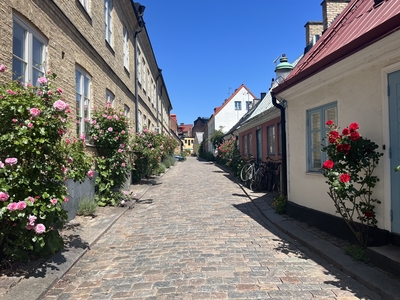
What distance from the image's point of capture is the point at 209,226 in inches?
261

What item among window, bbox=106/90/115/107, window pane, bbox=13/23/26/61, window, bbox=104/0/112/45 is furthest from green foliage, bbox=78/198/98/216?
window, bbox=104/0/112/45

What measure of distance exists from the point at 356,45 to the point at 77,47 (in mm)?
6445

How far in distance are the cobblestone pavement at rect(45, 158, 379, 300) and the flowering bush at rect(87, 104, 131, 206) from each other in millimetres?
1459

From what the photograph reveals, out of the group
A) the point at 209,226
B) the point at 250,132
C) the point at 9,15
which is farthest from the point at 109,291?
the point at 250,132

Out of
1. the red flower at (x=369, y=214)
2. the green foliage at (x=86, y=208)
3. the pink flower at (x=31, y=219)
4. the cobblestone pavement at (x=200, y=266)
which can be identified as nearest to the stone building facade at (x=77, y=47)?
the green foliage at (x=86, y=208)

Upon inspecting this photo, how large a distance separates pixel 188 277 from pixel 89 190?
471 centimetres

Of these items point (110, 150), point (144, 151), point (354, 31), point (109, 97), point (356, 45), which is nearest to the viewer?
point (356, 45)

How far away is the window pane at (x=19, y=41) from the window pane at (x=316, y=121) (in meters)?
5.51

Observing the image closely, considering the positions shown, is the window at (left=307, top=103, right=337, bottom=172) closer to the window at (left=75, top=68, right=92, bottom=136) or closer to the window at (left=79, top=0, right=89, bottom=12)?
the window at (left=75, top=68, right=92, bottom=136)

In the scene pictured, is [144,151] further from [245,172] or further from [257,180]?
[257,180]

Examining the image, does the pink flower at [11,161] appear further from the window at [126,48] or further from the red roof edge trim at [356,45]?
the window at [126,48]

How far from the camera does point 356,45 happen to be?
166 inches

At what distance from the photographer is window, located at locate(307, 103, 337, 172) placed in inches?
227

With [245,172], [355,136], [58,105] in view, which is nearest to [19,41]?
[58,105]
